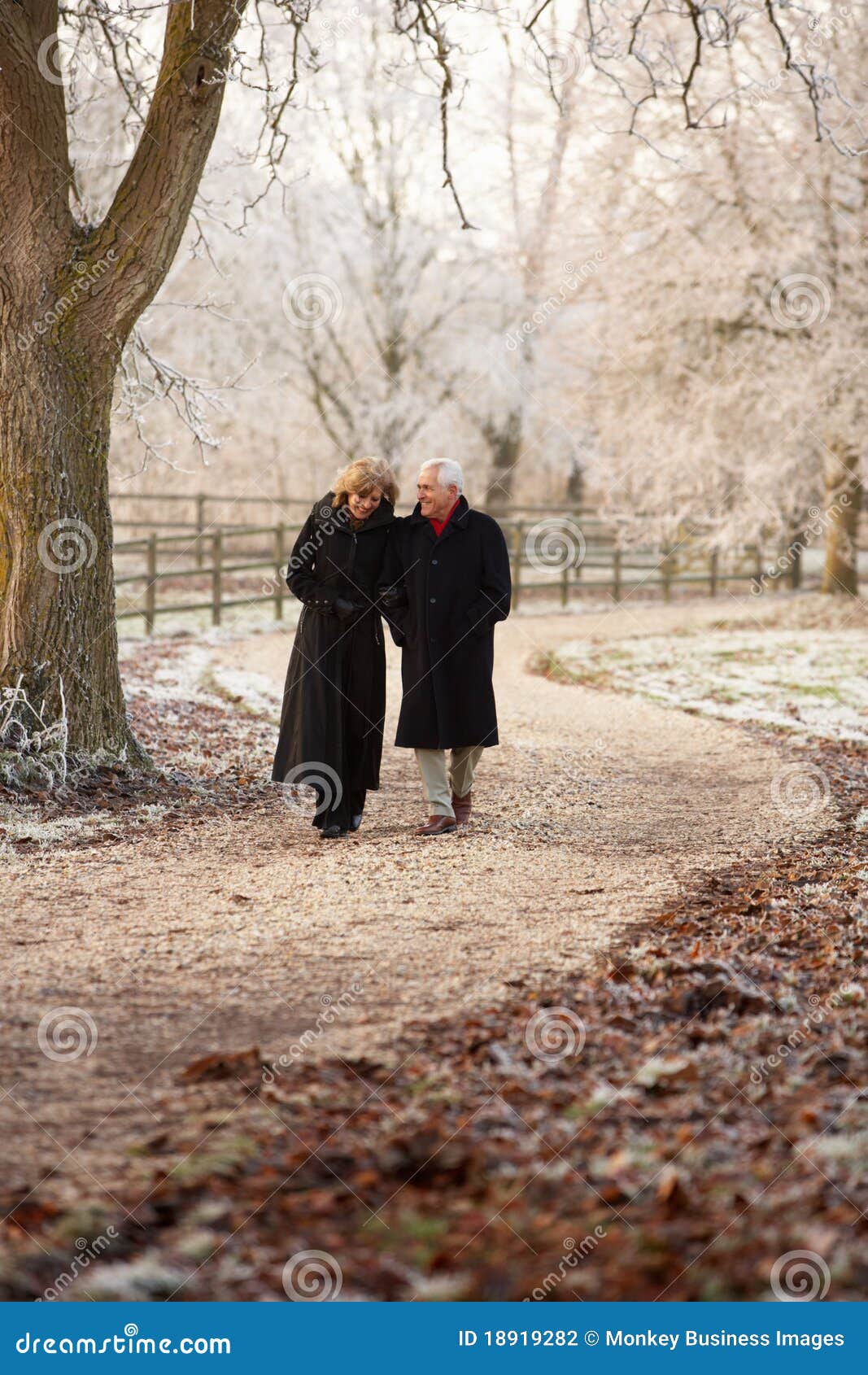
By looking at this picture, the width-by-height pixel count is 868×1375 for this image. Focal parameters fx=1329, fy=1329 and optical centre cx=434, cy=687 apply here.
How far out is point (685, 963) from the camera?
473 centimetres

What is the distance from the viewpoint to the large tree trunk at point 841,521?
18.5 m

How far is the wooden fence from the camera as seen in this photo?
20750 mm

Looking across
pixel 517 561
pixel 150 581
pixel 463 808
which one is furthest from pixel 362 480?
pixel 517 561

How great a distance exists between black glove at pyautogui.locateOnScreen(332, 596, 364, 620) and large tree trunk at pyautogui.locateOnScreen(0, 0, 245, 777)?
5.77 feet

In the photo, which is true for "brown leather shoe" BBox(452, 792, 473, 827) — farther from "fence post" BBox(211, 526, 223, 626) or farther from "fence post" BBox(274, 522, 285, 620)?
"fence post" BBox(211, 526, 223, 626)

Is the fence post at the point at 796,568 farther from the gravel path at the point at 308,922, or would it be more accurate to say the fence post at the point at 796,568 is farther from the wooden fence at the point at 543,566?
the gravel path at the point at 308,922

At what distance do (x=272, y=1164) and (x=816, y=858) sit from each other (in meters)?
4.00

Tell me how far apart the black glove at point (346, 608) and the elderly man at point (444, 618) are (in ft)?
0.56

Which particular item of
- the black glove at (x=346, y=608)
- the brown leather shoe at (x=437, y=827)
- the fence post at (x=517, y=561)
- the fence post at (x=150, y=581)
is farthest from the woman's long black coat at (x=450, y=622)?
the fence post at (x=517, y=561)

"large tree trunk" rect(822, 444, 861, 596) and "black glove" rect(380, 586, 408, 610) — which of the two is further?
"large tree trunk" rect(822, 444, 861, 596)

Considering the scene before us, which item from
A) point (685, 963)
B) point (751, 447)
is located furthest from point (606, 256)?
point (685, 963)

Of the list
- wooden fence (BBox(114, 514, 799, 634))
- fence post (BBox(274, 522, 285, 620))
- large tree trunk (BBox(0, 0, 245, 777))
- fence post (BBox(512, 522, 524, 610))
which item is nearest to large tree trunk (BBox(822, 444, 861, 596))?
wooden fence (BBox(114, 514, 799, 634))

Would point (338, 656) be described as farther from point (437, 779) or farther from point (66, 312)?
point (66, 312)

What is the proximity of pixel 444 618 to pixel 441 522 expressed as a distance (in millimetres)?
518
